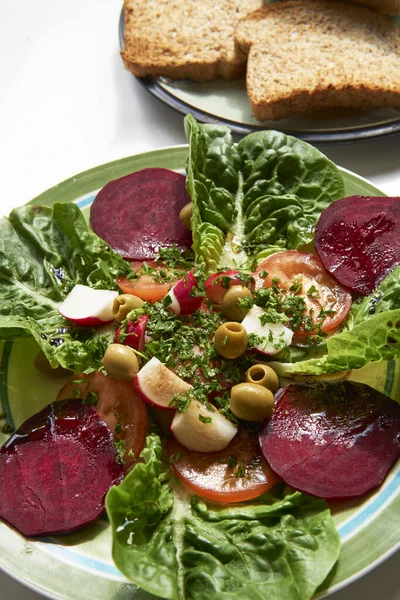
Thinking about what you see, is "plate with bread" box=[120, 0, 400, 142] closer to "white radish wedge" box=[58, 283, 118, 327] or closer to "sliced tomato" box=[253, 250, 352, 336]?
"sliced tomato" box=[253, 250, 352, 336]

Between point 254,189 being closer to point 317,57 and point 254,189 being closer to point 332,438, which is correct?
point 332,438

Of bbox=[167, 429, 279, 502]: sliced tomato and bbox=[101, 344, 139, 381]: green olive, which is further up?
bbox=[101, 344, 139, 381]: green olive

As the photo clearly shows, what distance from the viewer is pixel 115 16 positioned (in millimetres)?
4961

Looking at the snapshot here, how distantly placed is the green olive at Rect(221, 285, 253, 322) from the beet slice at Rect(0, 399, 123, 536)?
0.59 m

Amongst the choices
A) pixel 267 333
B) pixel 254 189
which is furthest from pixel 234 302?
pixel 254 189

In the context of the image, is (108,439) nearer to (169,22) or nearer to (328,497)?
(328,497)

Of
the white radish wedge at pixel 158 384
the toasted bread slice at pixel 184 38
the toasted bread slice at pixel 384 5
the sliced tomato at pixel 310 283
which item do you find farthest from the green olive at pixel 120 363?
the toasted bread slice at pixel 384 5

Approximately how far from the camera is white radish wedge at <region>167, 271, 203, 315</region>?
2436 mm

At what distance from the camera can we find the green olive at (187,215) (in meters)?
2.81

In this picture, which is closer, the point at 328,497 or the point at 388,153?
the point at 328,497

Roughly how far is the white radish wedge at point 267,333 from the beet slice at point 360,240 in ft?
1.14

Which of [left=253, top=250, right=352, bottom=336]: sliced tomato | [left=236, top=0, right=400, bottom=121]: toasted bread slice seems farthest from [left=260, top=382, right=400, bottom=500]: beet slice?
[left=236, top=0, right=400, bottom=121]: toasted bread slice

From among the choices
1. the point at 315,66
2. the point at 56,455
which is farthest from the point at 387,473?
the point at 315,66

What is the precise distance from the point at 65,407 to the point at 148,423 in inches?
11.7
